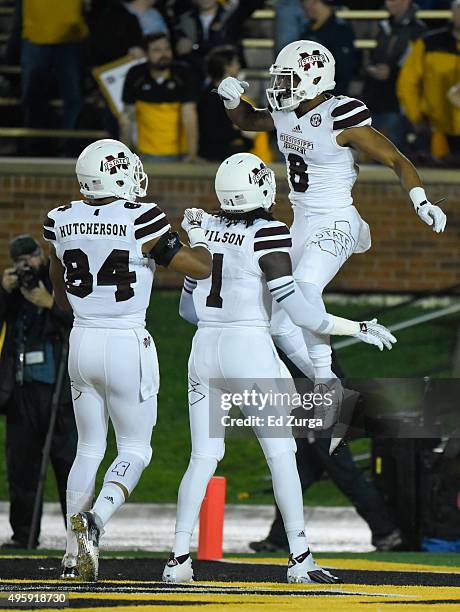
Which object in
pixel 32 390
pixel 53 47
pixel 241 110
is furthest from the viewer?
pixel 53 47

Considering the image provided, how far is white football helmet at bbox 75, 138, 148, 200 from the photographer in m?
8.28

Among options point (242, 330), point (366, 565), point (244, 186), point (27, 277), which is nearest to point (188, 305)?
point (242, 330)

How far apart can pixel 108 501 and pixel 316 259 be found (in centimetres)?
175

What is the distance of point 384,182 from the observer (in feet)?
53.2

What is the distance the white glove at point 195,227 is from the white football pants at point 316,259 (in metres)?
0.75

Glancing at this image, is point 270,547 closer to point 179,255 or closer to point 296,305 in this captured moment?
point 296,305

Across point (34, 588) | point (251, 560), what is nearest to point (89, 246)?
point (34, 588)

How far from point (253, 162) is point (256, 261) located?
0.54 meters

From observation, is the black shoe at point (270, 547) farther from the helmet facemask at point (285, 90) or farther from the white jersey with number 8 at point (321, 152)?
the helmet facemask at point (285, 90)

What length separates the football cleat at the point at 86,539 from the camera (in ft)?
25.5

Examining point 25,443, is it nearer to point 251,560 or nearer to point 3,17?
point 251,560

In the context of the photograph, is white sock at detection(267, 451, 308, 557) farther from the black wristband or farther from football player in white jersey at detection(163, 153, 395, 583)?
the black wristband

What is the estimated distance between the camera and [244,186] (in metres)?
8.29

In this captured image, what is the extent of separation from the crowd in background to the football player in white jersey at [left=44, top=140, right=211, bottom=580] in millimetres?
6698
